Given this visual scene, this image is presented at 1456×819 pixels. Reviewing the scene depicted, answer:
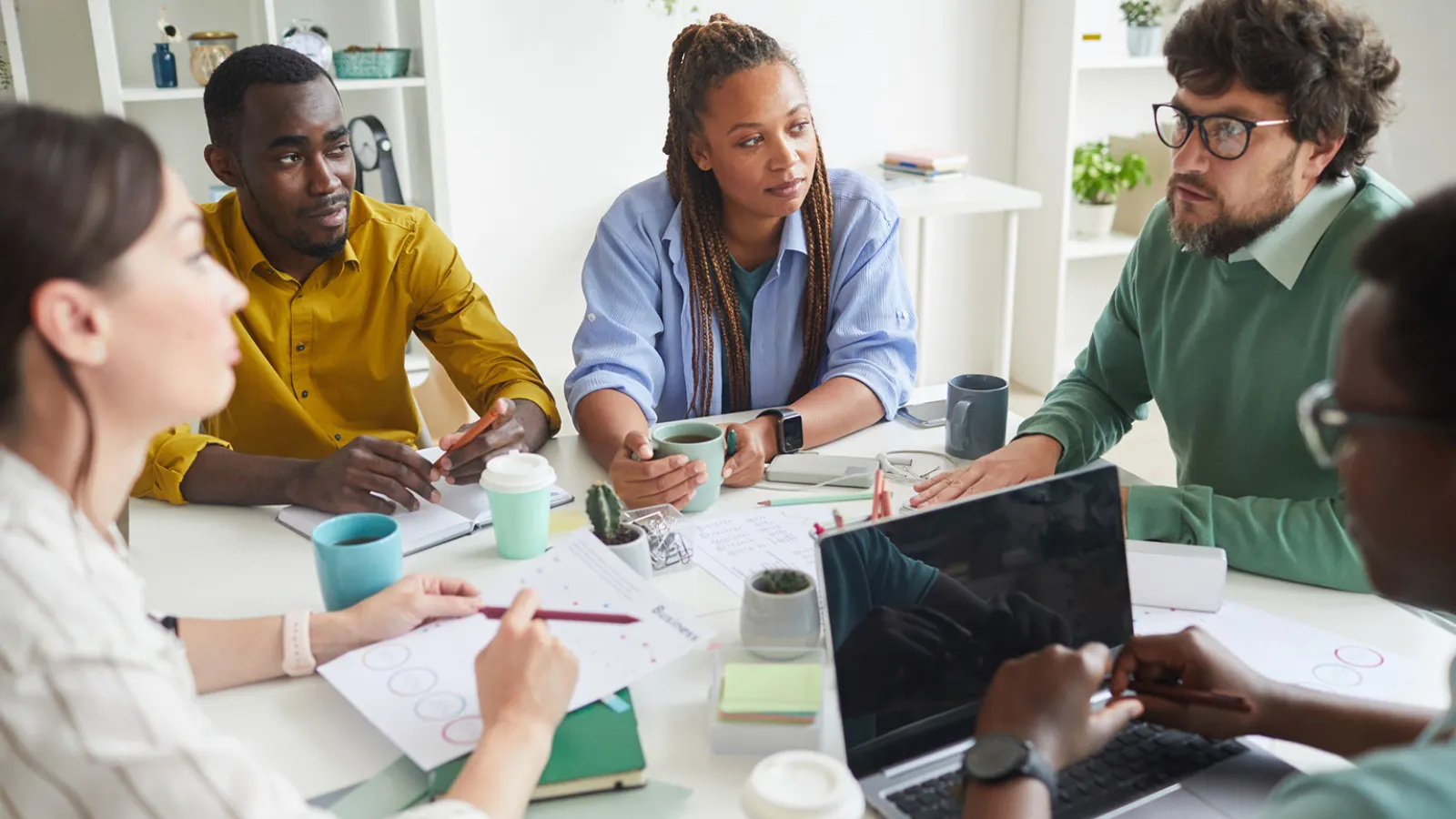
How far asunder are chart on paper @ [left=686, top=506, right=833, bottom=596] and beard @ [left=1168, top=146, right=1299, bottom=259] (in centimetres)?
62

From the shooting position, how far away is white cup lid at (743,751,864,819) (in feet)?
2.88

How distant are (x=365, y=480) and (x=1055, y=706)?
91cm

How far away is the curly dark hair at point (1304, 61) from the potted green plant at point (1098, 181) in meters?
2.36

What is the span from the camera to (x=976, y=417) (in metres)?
1.68

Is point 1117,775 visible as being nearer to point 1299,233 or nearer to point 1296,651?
point 1296,651

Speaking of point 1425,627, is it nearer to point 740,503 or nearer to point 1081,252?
point 740,503

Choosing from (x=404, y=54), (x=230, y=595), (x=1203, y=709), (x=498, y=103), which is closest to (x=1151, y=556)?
(x=1203, y=709)

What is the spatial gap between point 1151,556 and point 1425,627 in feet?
0.91

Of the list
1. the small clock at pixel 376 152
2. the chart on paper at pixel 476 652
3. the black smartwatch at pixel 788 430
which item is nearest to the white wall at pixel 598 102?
the small clock at pixel 376 152

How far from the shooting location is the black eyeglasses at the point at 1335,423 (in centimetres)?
67

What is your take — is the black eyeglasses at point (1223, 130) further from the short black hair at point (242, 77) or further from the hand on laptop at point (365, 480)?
the short black hair at point (242, 77)

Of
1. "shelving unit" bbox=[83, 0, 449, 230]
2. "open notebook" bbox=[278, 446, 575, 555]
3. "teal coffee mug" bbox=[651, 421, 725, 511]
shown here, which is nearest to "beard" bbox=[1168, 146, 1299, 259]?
"teal coffee mug" bbox=[651, 421, 725, 511]

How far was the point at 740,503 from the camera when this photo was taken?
5.14 ft

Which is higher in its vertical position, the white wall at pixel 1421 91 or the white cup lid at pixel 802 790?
the white wall at pixel 1421 91
